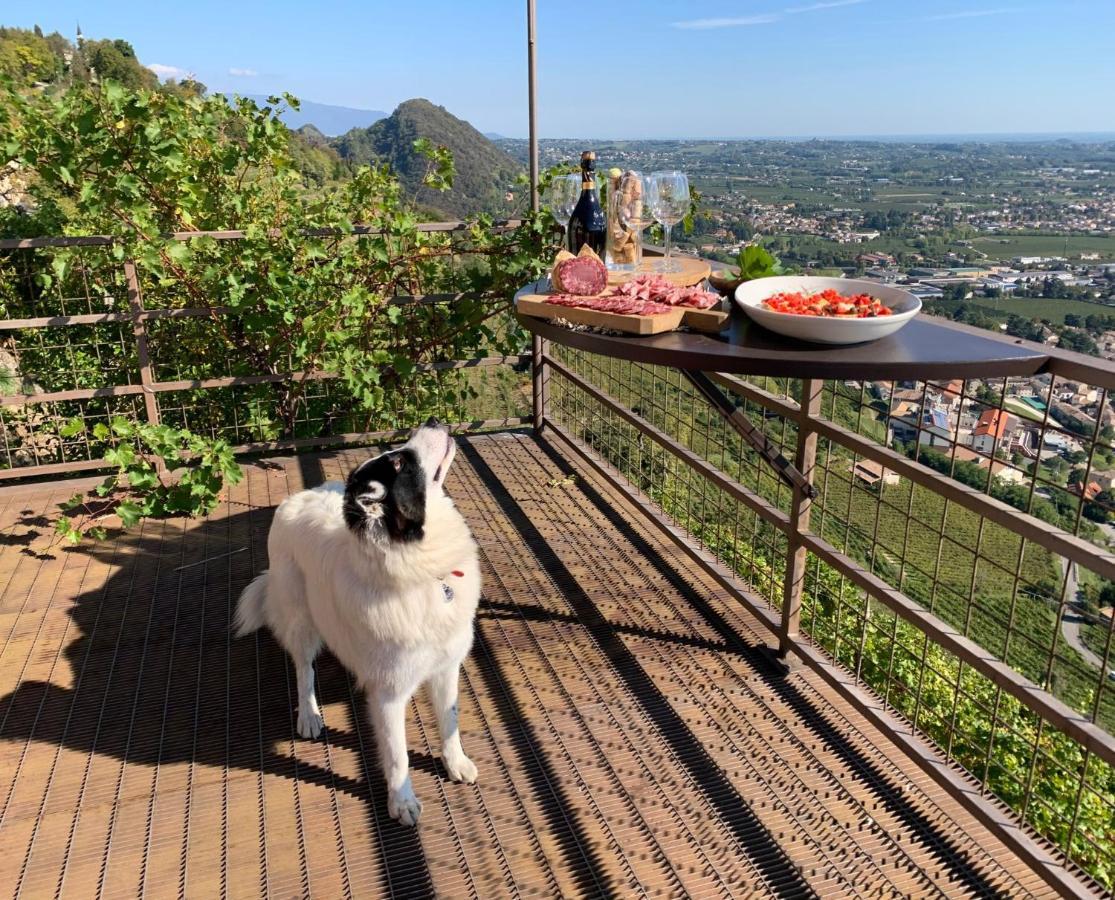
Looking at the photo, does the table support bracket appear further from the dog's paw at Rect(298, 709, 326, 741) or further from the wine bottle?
the dog's paw at Rect(298, 709, 326, 741)

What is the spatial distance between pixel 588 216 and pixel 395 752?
1.79 m

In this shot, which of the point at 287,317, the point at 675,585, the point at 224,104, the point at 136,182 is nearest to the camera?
the point at 675,585

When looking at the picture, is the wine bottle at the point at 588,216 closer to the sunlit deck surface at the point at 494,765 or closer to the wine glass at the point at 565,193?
the wine glass at the point at 565,193

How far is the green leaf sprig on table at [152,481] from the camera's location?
154 inches

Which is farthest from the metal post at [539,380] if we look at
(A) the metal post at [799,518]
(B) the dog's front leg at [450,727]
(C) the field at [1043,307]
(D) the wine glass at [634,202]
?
(B) the dog's front leg at [450,727]

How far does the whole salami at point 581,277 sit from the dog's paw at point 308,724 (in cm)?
155

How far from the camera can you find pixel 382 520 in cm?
180

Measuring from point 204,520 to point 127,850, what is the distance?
2259 millimetres

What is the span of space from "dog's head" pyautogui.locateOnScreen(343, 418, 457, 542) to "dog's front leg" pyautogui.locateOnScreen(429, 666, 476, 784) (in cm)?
59

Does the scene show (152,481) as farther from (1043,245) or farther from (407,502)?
(1043,245)

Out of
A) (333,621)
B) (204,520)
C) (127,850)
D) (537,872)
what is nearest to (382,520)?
(333,621)

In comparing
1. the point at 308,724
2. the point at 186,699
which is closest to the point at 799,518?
the point at 308,724

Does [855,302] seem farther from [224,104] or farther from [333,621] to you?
[224,104]

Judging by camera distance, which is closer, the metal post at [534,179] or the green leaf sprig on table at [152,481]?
the green leaf sprig on table at [152,481]
